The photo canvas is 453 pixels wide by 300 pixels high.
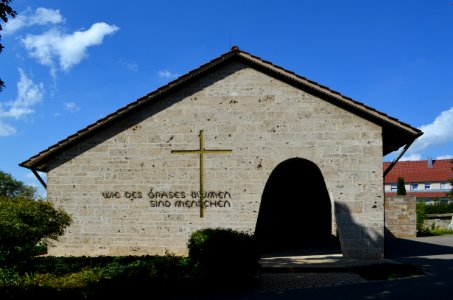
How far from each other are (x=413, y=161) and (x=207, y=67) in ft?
213

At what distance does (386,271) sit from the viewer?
1056 cm

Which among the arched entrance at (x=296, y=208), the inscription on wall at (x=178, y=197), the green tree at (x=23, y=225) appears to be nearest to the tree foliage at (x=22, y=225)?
the green tree at (x=23, y=225)

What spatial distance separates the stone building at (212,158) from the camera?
1273 centimetres

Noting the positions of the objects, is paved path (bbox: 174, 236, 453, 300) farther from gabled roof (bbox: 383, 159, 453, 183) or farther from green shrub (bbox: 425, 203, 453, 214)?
gabled roof (bbox: 383, 159, 453, 183)

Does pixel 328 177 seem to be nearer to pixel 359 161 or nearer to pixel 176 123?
pixel 359 161

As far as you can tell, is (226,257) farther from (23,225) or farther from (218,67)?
(218,67)

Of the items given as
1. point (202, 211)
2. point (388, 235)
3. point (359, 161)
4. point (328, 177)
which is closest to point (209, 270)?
point (202, 211)

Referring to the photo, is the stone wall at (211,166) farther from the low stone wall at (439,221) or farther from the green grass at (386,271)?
the low stone wall at (439,221)

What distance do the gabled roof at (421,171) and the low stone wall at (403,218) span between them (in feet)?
134

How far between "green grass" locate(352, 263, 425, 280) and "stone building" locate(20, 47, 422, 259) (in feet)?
4.67

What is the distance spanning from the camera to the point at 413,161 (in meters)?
68.8

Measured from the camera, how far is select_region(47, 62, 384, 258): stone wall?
12727 millimetres

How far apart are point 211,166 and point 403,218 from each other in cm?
1676

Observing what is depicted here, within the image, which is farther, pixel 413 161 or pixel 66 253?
pixel 413 161
